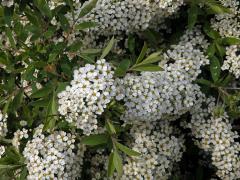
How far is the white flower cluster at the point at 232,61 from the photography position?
5.00m

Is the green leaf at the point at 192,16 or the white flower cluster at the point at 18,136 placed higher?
the green leaf at the point at 192,16

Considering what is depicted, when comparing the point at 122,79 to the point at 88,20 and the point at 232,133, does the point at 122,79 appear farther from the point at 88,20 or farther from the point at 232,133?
the point at 232,133

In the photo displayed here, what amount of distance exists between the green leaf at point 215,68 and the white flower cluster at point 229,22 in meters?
0.31

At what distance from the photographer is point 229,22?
517 cm

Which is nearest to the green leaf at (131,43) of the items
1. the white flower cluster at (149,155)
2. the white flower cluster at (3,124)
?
the white flower cluster at (149,155)

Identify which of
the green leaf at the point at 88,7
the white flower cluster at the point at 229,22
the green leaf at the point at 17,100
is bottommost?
the green leaf at the point at 17,100

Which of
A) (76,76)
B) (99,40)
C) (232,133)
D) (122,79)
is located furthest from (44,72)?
(232,133)

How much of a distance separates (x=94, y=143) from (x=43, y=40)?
1.28m

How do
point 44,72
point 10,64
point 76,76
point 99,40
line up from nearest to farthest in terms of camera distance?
point 76,76
point 44,72
point 10,64
point 99,40

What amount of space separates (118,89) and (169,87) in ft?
1.84

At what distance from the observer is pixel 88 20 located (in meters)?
4.83

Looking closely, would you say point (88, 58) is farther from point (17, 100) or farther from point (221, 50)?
point (221, 50)

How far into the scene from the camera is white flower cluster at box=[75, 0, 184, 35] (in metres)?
4.82

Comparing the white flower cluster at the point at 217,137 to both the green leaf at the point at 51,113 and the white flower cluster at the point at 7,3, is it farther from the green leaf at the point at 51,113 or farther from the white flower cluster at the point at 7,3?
the white flower cluster at the point at 7,3
